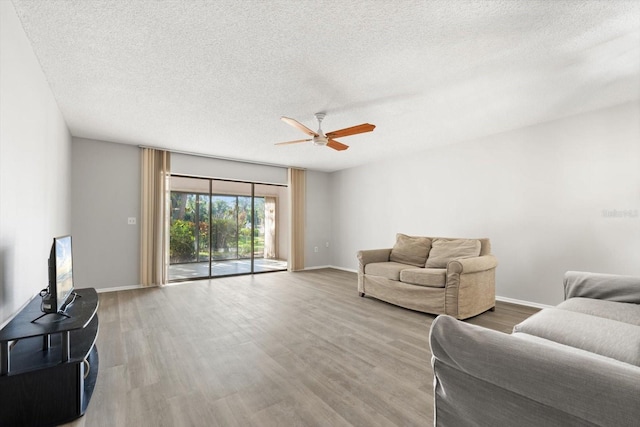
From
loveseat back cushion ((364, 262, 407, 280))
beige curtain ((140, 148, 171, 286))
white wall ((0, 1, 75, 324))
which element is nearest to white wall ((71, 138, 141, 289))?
beige curtain ((140, 148, 171, 286))

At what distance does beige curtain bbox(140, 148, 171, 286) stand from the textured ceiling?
1.18 meters

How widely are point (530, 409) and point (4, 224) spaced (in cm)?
277

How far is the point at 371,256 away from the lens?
175 inches

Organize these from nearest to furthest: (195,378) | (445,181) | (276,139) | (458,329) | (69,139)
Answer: (458,329) → (195,378) → (69,139) → (276,139) → (445,181)

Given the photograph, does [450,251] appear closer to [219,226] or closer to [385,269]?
[385,269]

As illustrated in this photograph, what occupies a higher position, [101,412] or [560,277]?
[560,277]

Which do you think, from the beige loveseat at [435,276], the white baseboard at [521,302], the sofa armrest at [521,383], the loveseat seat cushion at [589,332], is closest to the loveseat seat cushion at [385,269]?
the beige loveseat at [435,276]

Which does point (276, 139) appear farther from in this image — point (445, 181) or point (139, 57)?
point (445, 181)

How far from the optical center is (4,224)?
1703 mm

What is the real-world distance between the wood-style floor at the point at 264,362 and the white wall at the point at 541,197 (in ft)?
2.56

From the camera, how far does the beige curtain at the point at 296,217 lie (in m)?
6.62

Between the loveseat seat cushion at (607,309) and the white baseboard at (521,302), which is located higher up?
the loveseat seat cushion at (607,309)

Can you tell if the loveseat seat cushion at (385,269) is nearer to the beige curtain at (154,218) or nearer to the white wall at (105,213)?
the beige curtain at (154,218)

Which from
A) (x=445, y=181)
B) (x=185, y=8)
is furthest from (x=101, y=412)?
(x=445, y=181)
